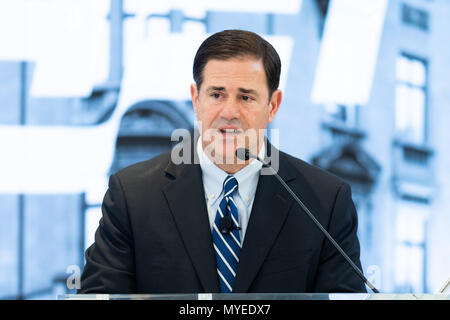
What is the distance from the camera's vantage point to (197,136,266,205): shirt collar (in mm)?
2221

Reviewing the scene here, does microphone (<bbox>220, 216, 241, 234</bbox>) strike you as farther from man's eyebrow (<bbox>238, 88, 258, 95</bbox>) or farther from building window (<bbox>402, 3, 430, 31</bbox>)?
building window (<bbox>402, 3, 430, 31</bbox>)

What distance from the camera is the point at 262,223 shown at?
2.12m

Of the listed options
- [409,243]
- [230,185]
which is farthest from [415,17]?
[230,185]

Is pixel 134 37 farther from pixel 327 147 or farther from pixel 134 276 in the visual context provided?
pixel 134 276

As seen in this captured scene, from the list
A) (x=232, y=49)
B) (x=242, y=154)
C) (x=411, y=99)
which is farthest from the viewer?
(x=411, y=99)

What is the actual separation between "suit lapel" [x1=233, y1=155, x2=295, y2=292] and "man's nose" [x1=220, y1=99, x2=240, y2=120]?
0.24 m

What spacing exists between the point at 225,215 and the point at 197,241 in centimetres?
13

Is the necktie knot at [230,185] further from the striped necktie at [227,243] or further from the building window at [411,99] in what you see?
the building window at [411,99]

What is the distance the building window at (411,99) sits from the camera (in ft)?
21.4

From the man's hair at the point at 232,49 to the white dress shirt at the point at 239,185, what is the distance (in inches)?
10.4

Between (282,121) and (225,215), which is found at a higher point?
(282,121)

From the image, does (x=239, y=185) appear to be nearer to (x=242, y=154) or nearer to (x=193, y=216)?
(x=193, y=216)

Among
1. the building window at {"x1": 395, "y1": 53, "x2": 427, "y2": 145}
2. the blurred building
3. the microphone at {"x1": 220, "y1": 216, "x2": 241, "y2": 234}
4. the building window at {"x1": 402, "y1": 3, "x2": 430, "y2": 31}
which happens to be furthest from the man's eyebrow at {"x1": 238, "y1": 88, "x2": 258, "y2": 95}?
the building window at {"x1": 402, "y1": 3, "x2": 430, "y2": 31}

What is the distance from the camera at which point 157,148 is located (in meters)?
6.40
